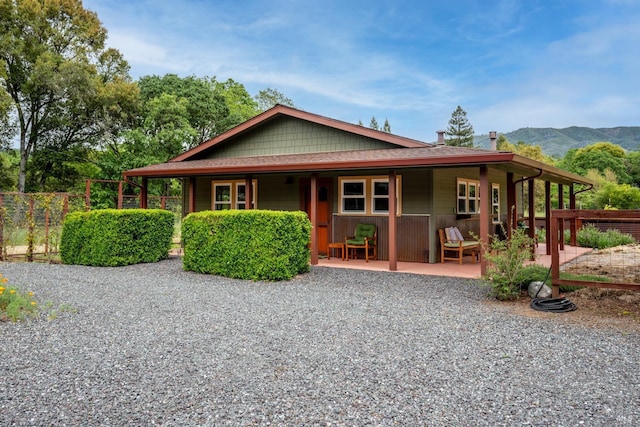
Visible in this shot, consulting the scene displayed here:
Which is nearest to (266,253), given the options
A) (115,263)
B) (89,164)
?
(115,263)

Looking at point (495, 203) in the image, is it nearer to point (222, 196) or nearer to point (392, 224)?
point (392, 224)

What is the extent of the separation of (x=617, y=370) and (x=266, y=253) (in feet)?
18.4

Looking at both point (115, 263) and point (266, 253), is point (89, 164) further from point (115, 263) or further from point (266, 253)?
point (266, 253)

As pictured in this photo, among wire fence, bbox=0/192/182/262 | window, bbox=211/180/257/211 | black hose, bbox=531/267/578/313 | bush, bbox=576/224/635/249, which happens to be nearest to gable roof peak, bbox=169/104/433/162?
window, bbox=211/180/257/211

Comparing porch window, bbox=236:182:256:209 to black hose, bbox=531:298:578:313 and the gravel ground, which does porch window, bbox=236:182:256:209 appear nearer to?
the gravel ground

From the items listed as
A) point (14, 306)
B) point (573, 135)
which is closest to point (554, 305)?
point (14, 306)

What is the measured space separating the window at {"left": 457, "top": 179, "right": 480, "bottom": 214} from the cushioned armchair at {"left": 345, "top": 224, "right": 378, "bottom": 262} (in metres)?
2.58

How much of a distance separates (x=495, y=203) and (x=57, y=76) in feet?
69.4

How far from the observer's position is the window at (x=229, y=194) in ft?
42.3

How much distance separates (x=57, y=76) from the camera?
70.0 feet

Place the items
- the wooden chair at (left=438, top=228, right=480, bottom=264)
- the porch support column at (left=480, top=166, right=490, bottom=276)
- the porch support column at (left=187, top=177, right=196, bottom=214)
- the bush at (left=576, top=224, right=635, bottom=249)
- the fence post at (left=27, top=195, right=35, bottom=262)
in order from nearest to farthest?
the porch support column at (left=480, top=166, right=490, bottom=276)
the wooden chair at (left=438, top=228, right=480, bottom=264)
the fence post at (left=27, top=195, right=35, bottom=262)
the porch support column at (left=187, top=177, right=196, bottom=214)
the bush at (left=576, top=224, right=635, bottom=249)

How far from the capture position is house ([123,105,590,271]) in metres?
9.44

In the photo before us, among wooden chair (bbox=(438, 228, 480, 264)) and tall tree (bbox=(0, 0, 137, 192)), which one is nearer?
wooden chair (bbox=(438, 228, 480, 264))

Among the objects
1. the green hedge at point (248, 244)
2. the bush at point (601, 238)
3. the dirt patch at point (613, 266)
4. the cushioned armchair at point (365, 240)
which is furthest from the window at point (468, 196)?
the green hedge at point (248, 244)
